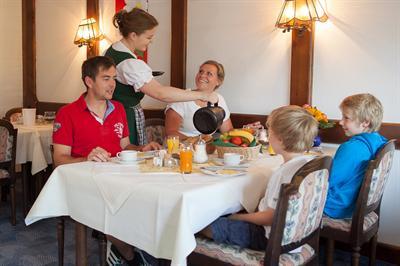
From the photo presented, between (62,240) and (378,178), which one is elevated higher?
(378,178)

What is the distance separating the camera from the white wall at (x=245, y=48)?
3215mm

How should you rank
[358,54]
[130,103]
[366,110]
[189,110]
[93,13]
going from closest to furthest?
[366,110] < [130,103] < [358,54] < [189,110] < [93,13]

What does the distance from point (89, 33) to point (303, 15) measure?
99.1 inches

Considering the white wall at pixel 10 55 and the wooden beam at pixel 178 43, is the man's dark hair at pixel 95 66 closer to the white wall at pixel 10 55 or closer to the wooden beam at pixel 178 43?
the wooden beam at pixel 178 43

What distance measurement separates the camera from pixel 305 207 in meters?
1.54

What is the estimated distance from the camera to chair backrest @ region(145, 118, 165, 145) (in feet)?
10.6

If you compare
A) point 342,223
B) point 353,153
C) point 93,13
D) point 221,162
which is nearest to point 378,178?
point 353,153

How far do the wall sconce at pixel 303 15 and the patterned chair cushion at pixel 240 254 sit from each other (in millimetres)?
1732

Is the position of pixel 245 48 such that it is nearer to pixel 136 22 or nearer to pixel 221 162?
pixel 136 22

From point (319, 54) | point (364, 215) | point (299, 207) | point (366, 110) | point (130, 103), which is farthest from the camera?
point (319, 54)

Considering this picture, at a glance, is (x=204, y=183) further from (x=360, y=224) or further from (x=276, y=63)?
(x=276, y=63)

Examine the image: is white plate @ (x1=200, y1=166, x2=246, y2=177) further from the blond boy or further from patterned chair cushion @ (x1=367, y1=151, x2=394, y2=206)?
patterned chair cushion @ (x1=367, y1=151, x2=394, y2=206)

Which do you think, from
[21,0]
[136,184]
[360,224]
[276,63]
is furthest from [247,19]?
[21,0]

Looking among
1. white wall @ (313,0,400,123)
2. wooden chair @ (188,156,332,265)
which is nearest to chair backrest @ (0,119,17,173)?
wooden chair @ (188,156,332,265)
